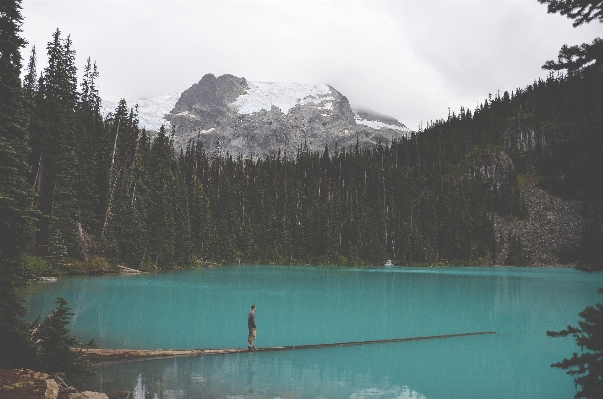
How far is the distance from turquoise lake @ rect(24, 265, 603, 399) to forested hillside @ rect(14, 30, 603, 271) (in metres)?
8.29

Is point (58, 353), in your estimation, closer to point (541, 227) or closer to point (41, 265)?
point (41, 265)

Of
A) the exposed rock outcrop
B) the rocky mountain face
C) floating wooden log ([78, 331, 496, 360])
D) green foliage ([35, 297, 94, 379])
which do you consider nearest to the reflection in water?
floating wooden log ([78, 331, 496, 360])

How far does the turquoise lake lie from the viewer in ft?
51.3

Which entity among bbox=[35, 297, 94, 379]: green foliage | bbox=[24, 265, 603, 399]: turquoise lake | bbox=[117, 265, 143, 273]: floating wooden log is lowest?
bbox=[24, 265, 603, 399]: turquoise lake

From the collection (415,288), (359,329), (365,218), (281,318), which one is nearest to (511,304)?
(415,288)

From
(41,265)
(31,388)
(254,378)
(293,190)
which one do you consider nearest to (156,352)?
(254,378)

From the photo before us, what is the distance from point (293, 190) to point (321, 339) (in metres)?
111

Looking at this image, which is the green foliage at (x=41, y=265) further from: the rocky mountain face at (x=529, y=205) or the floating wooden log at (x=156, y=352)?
the rocky mountain face at (x=529, y=205)

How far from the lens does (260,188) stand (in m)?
131

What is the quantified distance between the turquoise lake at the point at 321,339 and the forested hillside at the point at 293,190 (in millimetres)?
8289

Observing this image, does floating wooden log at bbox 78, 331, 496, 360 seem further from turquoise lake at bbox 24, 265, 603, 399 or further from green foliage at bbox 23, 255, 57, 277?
green foliage at bbox 23, 255, 57, 277

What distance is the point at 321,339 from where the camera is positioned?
2347cm

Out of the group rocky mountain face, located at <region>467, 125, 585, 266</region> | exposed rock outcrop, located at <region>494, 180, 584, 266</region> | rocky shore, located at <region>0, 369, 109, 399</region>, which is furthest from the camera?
rocky mountain face, located at <region>467, 125, 585, 266</region>

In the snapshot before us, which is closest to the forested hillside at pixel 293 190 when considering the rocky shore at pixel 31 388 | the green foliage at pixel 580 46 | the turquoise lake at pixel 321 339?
the green foliage at pixel 580 46
